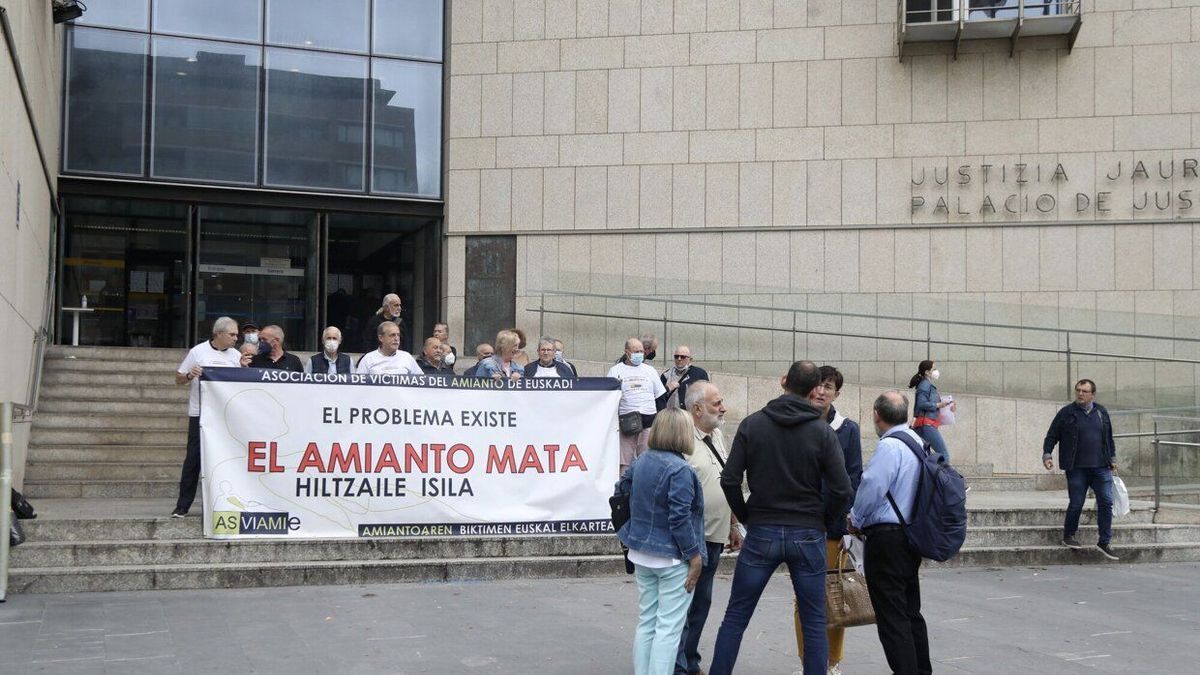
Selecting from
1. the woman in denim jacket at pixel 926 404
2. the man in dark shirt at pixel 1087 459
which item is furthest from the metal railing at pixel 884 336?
the man in dark shirt at pixel 1087 459

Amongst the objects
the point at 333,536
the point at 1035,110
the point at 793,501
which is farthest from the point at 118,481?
the point at 1035,110

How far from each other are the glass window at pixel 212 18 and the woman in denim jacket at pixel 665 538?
53.8 ft

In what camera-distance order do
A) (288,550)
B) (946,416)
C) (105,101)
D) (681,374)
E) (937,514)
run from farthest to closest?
1. (105,101)
2. (946,416)
3. (681,374)
4. (288,550)
5. (937,514)

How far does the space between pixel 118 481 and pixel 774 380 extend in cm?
992

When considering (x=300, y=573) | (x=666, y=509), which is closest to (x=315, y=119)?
(x=300, y=573)

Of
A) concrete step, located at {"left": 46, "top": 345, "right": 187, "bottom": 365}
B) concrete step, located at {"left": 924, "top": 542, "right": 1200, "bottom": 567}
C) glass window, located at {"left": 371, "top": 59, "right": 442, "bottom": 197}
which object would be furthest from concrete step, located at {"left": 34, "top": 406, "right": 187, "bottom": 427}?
concrete step, located at {"left": 924, "top": 542, "right": 1200, "bottom": 567}

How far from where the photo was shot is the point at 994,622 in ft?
29.3

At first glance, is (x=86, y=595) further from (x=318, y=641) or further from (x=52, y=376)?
(x=52, y=376)

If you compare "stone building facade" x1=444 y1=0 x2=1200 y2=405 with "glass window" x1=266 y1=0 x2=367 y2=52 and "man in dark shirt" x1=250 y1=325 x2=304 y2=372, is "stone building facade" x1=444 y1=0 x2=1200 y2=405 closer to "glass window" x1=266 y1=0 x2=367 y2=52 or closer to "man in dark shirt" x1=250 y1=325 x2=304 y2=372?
"glass window" x1=266 y1=0 x2=367 y2=52

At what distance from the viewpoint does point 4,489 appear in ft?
28.3

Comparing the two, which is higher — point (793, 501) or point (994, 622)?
point (793, 501)

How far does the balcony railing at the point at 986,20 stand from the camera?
19312 mm

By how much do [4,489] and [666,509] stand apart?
5289 millimetres

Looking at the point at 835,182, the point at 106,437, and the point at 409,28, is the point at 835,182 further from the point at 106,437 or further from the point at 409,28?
the point at 106,437
